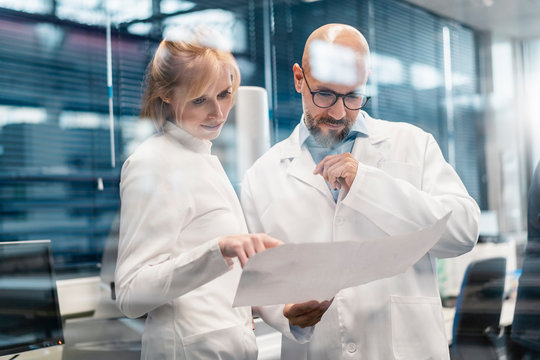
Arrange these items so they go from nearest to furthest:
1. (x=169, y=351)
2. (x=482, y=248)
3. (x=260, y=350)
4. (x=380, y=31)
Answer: (x=169, y=351) → (x=260, y=350) → (x=380, y=31) → (x=482, y=248)

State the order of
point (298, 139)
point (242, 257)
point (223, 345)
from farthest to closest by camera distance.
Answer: point (298, 139) → point (223, 345) → point (242, 257)

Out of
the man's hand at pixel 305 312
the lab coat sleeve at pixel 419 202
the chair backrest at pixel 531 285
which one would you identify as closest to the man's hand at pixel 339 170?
the lab coat sleeve at pixel 419 202

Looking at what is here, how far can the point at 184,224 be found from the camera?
0.85m

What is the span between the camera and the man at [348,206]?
1.04 metres

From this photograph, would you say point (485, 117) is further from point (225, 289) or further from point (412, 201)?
point (225, 289)

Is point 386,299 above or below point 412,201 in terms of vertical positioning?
below

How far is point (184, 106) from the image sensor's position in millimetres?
916

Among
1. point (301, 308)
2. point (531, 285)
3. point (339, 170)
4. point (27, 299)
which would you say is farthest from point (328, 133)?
point (531, 285)

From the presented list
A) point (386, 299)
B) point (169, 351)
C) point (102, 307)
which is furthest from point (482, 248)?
point (169, 351)

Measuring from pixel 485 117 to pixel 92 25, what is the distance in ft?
4.73

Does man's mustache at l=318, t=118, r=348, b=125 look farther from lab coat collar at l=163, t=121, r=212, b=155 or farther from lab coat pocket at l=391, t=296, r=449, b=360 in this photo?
lab coat pocket at l=391, t=296, r=449, b=360

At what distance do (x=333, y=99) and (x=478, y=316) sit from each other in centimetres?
164

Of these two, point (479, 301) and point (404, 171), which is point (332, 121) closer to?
point (404, 171)

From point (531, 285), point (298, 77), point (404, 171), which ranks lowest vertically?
point (531, 285)
